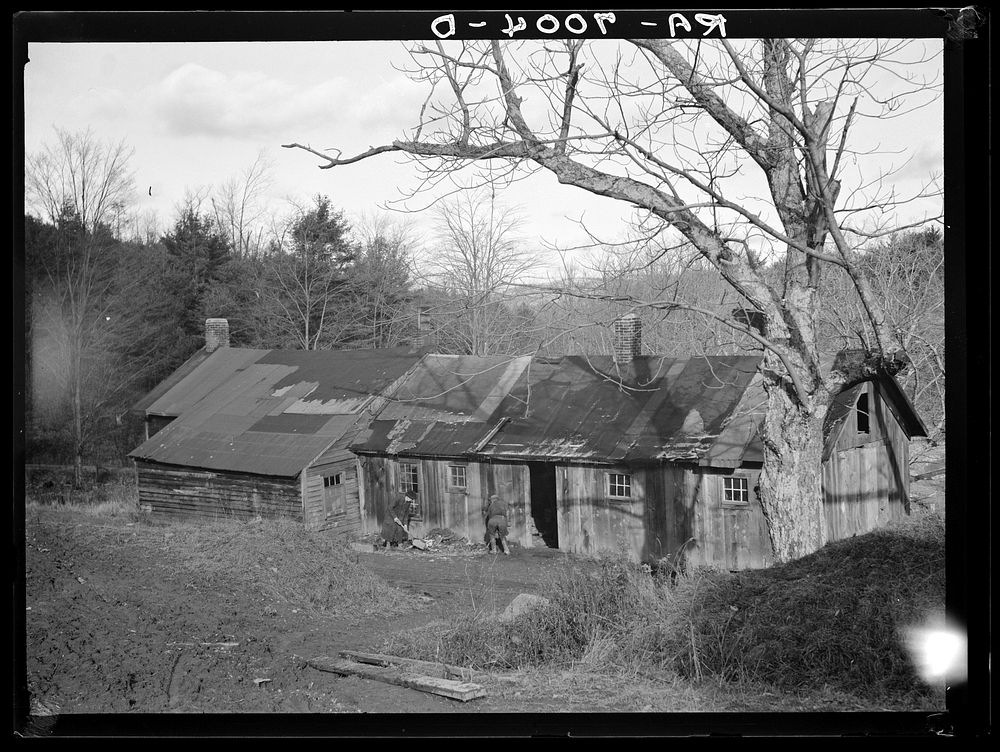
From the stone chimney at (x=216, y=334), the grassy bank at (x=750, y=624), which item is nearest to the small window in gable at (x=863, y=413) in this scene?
the grassy bank at (x=750, y=624)

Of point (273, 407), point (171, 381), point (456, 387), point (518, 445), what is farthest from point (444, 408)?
point (171, 381)

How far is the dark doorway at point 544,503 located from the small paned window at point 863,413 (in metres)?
3.11

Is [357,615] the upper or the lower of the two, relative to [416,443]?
lower

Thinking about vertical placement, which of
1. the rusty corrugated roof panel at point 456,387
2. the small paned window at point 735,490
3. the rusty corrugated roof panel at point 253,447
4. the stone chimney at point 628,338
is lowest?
the small paned window at point 735,490

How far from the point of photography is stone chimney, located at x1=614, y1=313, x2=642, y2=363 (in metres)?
7.00

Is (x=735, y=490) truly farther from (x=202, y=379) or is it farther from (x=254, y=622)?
(x=202, y=379)

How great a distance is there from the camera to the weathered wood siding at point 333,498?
7.45 metres

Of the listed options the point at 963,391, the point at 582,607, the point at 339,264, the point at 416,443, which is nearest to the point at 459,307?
the point at 339,264

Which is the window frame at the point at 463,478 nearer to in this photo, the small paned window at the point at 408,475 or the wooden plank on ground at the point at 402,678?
the small paned window at the point at 408,475

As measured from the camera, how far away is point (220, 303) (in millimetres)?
6621

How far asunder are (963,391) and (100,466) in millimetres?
6312

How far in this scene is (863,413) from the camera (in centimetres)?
736

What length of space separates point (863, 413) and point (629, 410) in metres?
2.27
